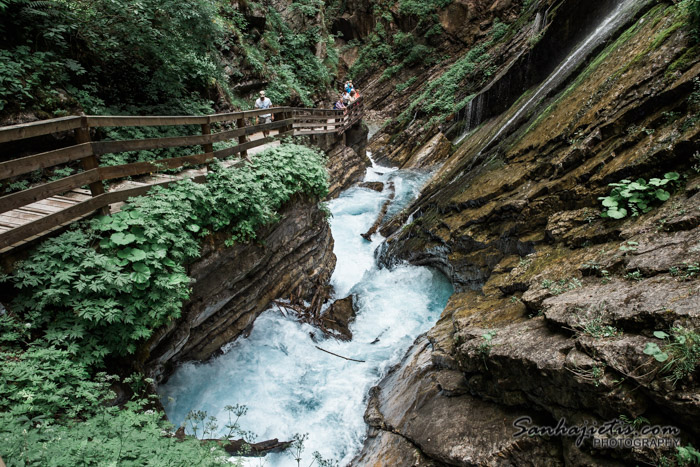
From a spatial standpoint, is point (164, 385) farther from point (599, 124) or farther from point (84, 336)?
point (599, 124)

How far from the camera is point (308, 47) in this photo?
18344 mm

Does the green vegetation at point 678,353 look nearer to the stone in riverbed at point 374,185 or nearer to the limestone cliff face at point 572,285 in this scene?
the limestone cliff face at point 572,285

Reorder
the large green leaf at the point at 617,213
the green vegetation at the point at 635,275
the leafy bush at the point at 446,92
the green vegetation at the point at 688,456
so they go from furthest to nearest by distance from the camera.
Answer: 1. the leafy bush at the point at 446,92
2. the large green leaf at the point at 617,213
3. the green vegetation at the point at 635,275
4. the green vegetation at the point at 688,456

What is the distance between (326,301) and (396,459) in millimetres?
5130

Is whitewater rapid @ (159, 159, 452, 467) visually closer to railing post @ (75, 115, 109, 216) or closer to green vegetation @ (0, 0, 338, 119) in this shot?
railing post @ (75, 115, 109, 216)

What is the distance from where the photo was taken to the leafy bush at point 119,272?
3756 millimetres

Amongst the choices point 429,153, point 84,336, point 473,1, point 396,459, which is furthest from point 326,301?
point 473,1

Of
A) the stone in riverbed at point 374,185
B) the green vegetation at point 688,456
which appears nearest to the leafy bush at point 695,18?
the green vegetation at point 688,456

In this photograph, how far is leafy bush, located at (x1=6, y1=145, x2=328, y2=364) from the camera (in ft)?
12.3

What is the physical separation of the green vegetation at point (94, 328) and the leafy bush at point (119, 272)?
0.5 inches

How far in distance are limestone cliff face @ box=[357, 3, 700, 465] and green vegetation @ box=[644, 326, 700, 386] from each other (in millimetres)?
42

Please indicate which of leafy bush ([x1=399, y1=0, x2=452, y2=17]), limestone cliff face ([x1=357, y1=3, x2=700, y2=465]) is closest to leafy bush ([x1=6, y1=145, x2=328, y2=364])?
limestone cliff face ([x1=357, y1=3, x2=700, y2=465])

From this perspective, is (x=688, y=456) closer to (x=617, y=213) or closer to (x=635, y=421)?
(x=635, y=421)

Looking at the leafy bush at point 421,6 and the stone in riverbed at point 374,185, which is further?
the leafy bush at point 421,6
